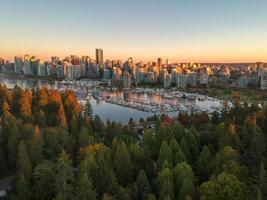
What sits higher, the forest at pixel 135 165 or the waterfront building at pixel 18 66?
the waterfront building at pixel 18 66

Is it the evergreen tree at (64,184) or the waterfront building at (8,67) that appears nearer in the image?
the evergreen tree at (64,184)

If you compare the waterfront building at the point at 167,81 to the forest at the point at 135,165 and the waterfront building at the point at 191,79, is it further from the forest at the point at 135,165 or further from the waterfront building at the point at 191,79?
the forest at the point at 135,165

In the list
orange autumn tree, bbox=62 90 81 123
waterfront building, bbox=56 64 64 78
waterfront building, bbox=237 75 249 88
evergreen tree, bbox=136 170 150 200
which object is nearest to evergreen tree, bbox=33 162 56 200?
evergreen tree, bbox=136 170 150 200

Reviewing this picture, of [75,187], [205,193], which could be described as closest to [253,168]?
[205,193]

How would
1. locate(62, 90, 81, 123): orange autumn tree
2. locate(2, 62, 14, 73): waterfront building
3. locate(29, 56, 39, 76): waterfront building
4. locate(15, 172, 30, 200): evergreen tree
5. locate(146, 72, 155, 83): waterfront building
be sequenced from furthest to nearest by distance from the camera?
locate(2, 62, 14, 73): waterfront building
locate(29, 56, 39, 76): waterfront building
locate(146, 72, 155, 83): waterfront building
locate(62, 90, 81, 123): orange autumn tree
locate(15, 172, 30, 200): evergreen tree

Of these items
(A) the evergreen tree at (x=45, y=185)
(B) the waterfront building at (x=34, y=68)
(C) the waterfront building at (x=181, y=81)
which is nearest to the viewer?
(A) the evergreen tree at (x=45, y=185)

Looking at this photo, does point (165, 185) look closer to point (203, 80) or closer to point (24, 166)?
point (24, 166)

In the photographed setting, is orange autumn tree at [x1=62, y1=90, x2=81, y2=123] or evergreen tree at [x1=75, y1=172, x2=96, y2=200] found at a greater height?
orange autumn tree at [x1=62, y1=90, x2=81, y2=123]

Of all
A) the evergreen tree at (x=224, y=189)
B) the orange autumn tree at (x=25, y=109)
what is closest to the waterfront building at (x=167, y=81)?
the orange autumn tree at (x=25, y=109)

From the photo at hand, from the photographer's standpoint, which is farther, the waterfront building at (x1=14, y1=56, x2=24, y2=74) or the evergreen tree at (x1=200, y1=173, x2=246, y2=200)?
the waterfront building at (x1=14, y1=56, x2=24, y2=74)

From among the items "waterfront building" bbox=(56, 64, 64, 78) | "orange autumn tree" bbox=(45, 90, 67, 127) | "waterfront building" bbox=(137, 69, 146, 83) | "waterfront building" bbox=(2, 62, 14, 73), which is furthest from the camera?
"waterfront building" bbox=(2, 62, 14, 73)

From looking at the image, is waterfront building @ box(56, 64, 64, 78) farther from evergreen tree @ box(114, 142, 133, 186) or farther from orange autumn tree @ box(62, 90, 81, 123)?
evergreen tree @ box(114, 142, 133, 186)

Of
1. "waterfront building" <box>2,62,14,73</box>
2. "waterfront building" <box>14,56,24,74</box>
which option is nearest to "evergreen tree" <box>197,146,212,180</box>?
"waterfront building" <box>14,56,24,74</box>
